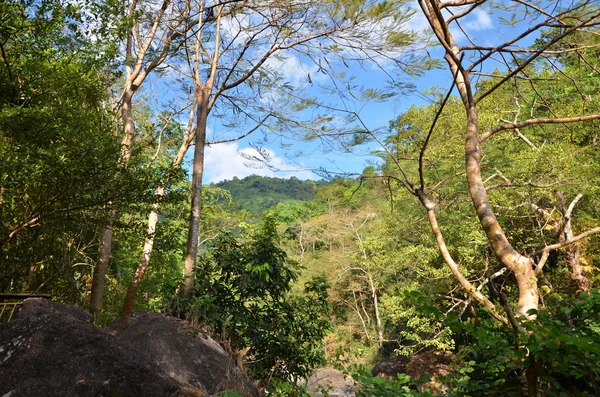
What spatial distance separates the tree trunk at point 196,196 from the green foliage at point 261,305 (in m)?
0.20

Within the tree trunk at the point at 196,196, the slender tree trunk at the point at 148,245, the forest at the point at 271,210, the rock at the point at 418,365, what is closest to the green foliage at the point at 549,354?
the forest at the point at 271,210

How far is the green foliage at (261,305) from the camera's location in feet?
20.7

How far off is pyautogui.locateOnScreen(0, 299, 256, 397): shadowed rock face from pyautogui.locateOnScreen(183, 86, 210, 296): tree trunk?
3.51m

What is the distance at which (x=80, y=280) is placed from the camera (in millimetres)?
11695

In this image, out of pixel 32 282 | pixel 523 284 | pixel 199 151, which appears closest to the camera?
pixel 523 284

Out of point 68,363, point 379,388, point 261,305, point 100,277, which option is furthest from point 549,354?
point 100,277

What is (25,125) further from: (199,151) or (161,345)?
(161,345)

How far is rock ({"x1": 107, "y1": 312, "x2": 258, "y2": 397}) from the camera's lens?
14.5 feet

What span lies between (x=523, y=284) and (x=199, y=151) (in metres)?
6.65

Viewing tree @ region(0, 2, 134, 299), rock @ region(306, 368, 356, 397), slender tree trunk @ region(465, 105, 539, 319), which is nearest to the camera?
slender tree trunk @ region(465, 105, 539, 319)

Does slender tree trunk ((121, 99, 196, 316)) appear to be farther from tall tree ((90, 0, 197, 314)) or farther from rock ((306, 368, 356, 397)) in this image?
rock ((306, 368, 356, 397))

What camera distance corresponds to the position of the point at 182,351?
4.73 metres

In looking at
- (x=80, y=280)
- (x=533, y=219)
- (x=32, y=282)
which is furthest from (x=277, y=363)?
(x=533, y=219)

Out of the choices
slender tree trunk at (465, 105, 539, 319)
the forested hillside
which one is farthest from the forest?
the forested hillside
